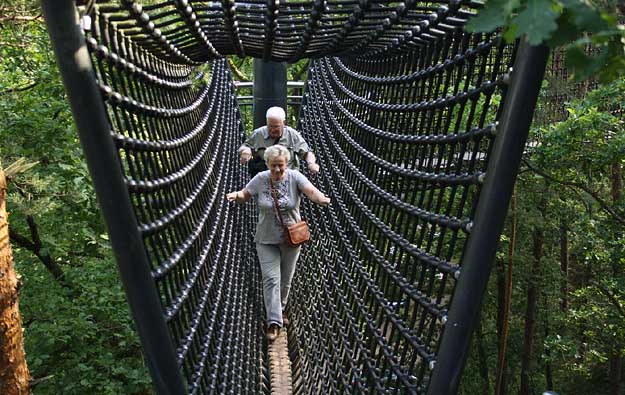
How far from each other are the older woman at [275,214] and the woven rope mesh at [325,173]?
0.12m

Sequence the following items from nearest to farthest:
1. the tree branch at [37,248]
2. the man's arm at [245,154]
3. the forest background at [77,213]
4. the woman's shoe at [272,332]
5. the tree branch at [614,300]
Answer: the woman's shoe at [272,332] → the man's arm at [245,154] → the forest background at [77,213] → the tree branch at [37,248] → the tree branch at [614,300]

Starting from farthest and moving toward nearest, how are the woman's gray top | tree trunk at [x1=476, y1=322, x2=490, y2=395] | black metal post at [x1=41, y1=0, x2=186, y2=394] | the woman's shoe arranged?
tree trunk at [x1=476, y1=322, x2=490, y2=395]
the woman's shoe
the woman's gray top
black metal post at [x1=41, y1=0, x2=186, y2=394]

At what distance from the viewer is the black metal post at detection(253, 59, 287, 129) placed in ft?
14.0

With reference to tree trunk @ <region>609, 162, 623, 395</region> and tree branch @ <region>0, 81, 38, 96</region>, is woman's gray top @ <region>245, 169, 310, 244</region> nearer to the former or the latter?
tree branch @ <region>0, 81, 38, 96</region>

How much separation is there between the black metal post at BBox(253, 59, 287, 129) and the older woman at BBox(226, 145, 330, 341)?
1.25 metres

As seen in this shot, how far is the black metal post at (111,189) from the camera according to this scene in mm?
1305

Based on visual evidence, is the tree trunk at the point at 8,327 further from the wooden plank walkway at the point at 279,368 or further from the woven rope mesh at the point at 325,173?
the wooden plank walkway at the point at 279,368

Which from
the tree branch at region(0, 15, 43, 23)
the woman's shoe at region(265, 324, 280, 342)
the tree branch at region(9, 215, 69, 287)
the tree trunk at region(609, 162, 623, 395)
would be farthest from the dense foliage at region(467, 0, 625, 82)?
the tree trunk at region(609, 162, 623, 395)

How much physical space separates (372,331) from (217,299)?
0.52m

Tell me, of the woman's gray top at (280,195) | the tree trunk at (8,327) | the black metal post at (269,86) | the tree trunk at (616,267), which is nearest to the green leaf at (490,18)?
the woman's gray top at (280,195)

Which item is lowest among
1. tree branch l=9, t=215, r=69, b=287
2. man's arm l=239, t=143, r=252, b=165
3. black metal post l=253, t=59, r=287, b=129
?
tree branch l=9, t=215, r=69, b=287

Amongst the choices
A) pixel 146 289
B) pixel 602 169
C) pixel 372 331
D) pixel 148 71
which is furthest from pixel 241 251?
pixel 602 169

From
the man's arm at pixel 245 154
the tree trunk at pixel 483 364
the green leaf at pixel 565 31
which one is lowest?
the tree trunk at pixel 483 364

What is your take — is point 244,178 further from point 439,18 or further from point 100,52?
point 100,52
